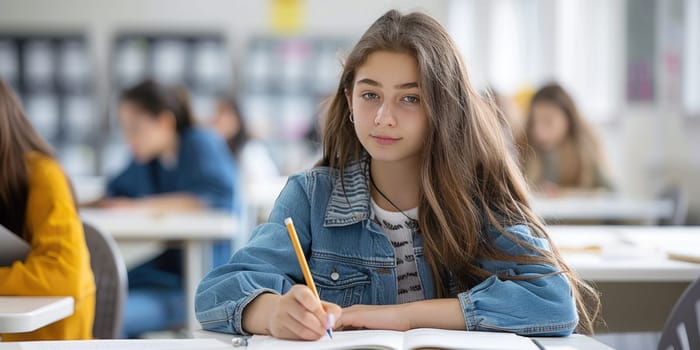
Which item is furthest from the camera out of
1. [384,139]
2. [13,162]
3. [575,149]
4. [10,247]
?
[575,149]

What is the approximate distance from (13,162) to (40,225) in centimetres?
16

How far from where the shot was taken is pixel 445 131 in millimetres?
1379

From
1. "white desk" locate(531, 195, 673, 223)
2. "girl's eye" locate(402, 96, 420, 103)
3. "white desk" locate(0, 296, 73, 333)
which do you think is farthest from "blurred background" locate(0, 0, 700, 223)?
"girl's eye" locate(402, 96, 420, 103)

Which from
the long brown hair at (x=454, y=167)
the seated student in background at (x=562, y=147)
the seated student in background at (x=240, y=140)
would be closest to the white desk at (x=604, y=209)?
the seated student in background at (x=562, y=147)

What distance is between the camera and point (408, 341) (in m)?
1.08

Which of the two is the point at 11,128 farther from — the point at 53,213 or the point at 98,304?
the point at 98,304

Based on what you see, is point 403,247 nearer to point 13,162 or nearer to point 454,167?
point 454,167

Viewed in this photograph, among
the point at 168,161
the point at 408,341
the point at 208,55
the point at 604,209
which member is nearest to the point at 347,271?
the point at 408,341

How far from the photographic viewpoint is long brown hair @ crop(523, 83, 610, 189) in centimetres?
438

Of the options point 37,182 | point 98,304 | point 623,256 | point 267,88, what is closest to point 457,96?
point 623,256

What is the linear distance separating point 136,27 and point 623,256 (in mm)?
7222

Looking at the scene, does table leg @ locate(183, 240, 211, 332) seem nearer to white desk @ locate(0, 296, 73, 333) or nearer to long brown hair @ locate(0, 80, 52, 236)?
long brown hair @ locate(0, 80, 52, 236)

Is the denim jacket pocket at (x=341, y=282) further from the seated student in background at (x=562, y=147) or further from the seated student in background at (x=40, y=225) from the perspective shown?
the seated student in background at (x=562, y=147)

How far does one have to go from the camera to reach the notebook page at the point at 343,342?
1.03m
